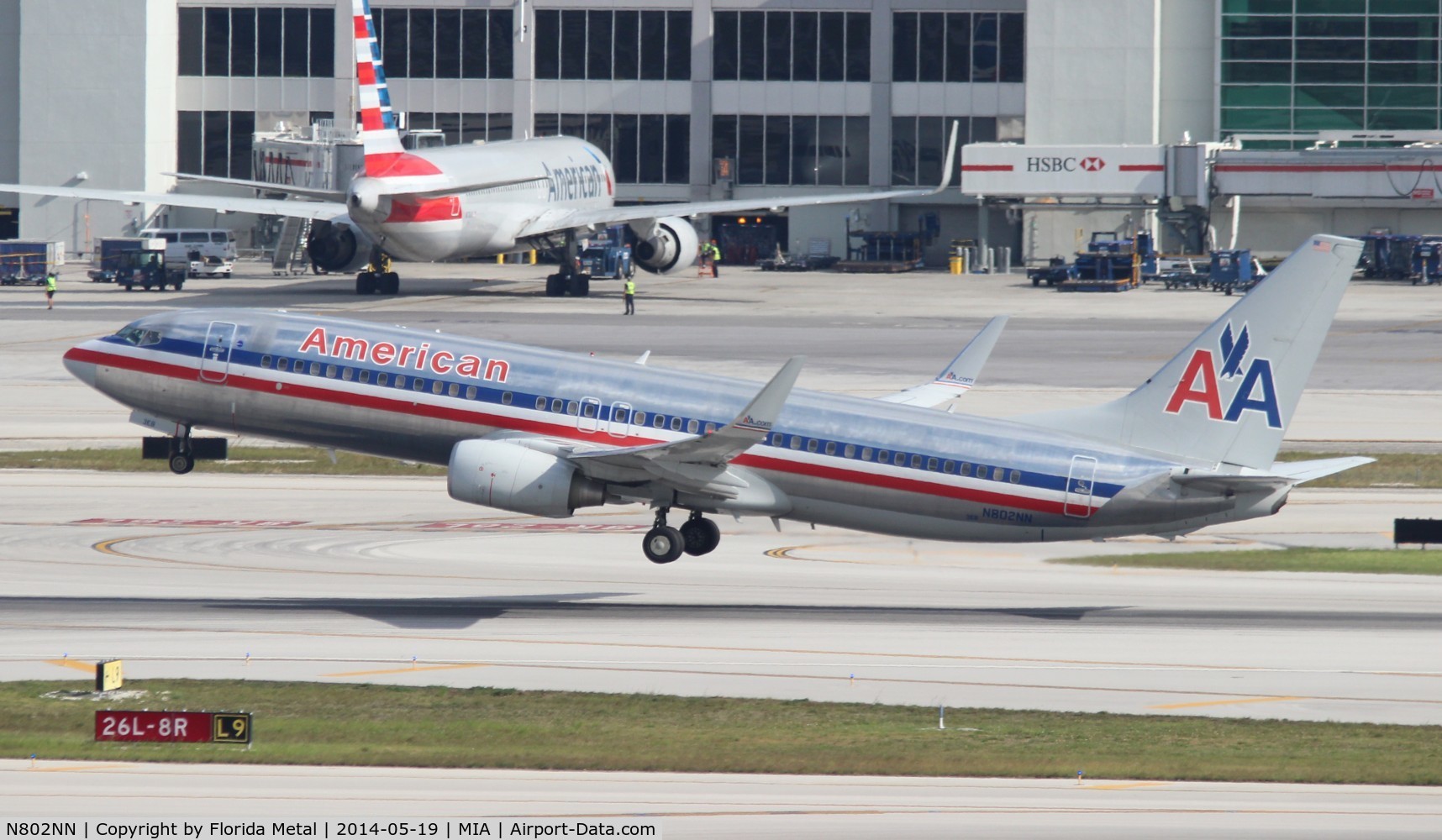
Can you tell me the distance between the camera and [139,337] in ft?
136

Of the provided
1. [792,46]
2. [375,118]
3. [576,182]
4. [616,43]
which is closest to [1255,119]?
[792,46]

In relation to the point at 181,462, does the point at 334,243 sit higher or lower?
higher

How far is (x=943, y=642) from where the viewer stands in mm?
36000

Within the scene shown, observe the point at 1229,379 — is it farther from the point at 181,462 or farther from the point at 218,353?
the point at 181,462

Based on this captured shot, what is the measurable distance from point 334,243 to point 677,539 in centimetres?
7469

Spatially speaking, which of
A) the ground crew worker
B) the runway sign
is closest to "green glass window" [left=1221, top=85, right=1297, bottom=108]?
the ground crew worker

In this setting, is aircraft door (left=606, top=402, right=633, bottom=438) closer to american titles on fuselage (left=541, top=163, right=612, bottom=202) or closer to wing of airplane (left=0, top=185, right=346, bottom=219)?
american titles on fuselage (left=541, top=163, right=612, bottom=202)

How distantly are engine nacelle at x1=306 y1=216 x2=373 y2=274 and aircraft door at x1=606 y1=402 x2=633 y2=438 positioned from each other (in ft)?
238

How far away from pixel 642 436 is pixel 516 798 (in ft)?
47.4

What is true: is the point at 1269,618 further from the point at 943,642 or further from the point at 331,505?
the point at 331,505

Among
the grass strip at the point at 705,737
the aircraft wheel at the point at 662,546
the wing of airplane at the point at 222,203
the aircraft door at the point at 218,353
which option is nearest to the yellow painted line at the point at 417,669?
the grass strip at the point at 705,737

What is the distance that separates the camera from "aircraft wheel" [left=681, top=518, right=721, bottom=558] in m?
39.7

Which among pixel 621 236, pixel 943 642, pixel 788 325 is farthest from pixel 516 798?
pixel 621 236

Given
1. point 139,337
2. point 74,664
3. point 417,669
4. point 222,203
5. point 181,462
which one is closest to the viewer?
point 74,664
